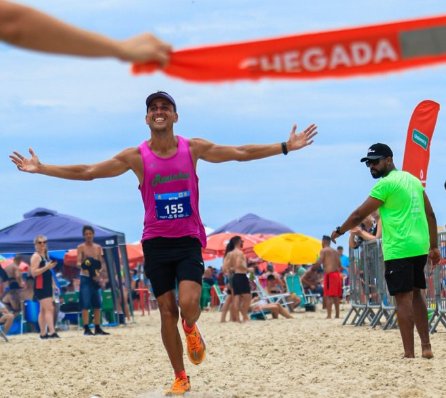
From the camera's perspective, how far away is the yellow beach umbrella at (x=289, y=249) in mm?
25828

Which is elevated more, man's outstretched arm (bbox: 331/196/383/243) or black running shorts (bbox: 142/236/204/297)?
man's outstretched arm (bbox: 331/196/383/243)

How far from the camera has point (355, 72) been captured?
3412 millimetres

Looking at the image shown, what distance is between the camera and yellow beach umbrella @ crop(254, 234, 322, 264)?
84.7 feet

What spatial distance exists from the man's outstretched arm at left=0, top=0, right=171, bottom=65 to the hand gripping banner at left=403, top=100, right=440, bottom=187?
1095 cm

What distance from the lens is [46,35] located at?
2.43m

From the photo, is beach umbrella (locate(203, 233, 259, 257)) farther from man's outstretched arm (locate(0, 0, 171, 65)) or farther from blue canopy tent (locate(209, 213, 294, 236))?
man's outstretched arm (locate(0, 0, 171, 65))

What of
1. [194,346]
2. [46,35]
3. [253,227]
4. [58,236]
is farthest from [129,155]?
[253,227]

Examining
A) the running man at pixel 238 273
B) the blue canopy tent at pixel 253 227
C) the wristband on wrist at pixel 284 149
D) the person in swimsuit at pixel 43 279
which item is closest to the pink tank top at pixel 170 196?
the wristband on wrist at pixel 284 149

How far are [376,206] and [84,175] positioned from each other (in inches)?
123

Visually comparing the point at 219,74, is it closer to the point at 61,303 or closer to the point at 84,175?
the point at 84,175

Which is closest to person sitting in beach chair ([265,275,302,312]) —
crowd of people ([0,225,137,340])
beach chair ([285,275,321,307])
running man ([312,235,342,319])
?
beach chair ([285,275,321,307])

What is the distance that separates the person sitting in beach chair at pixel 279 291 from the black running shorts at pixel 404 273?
1539 centimetres

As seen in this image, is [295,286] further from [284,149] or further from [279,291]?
[284,149]

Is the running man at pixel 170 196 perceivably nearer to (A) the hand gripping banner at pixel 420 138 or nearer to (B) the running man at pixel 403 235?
(B) the running man at pixel 403 235
